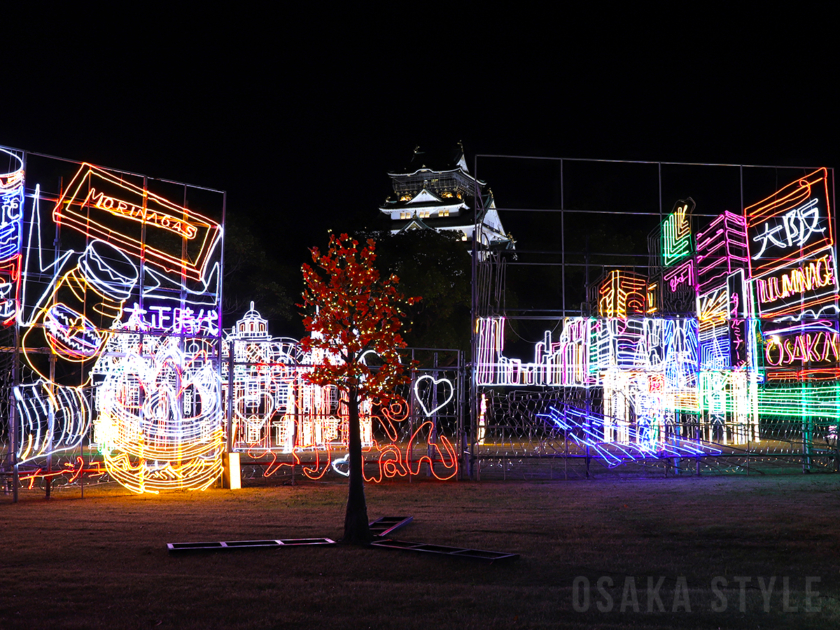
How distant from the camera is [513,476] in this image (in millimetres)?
15172

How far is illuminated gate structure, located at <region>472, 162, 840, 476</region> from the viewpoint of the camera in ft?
53.4

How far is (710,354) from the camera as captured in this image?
789 inches

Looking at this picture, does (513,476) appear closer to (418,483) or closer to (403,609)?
(418,483)

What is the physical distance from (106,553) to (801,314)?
46.9 ft

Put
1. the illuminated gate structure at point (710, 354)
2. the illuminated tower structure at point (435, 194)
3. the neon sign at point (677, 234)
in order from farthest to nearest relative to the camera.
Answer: the illuminated tower structure at point (435, 194)
the neon sign at point (677, 234)
the illuminated gate structure at point (710, 354)

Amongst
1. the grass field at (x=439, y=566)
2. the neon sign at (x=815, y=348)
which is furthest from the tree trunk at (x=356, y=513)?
the neon sign at (x=815, y=348)

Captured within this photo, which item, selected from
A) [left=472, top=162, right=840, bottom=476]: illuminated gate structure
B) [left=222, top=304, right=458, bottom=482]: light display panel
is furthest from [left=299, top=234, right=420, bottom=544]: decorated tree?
[left=222, top=304, right=458, bottom=482]: light display panel

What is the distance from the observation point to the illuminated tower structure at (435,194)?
5014 cm

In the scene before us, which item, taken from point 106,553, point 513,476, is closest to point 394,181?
point 513,476

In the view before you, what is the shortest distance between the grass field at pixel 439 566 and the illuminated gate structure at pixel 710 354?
14.6 ft

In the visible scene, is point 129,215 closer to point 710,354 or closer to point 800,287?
→ point 800,287

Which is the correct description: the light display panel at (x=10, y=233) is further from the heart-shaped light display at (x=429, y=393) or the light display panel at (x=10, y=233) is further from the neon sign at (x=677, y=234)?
the neon sign at (x=677, y=234)

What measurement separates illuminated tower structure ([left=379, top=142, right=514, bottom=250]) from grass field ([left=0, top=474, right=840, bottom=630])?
38.8 metres

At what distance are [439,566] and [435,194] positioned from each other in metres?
45.3
